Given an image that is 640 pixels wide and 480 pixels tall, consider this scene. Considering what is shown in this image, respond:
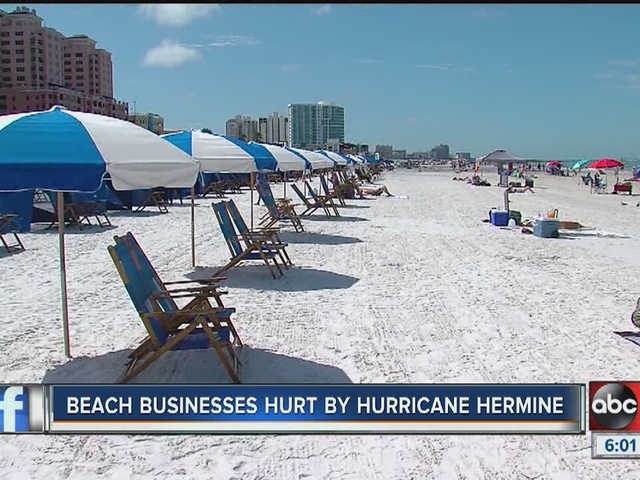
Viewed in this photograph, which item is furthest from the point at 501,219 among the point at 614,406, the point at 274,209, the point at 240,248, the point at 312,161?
the point at 614,406

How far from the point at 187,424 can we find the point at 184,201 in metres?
17.0

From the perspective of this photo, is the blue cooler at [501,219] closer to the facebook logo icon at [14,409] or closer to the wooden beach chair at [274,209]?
the wooden beach chair at [274,209]

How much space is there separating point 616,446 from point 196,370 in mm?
2688

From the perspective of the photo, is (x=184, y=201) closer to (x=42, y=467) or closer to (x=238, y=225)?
(x=238, y=225)

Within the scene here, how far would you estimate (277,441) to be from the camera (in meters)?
3.49

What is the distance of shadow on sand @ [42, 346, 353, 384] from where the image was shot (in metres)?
4.33

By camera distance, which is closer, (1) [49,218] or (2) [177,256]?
(2) [177,256]

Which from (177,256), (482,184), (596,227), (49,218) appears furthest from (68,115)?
(482,184)

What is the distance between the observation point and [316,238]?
37.7ft

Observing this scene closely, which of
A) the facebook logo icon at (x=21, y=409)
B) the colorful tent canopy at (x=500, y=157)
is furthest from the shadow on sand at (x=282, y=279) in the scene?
the colorful tent canopy at (x=500, y=157)

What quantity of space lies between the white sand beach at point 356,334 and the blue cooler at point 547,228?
0.88ft


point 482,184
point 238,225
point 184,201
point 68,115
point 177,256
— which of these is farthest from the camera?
point 482,184

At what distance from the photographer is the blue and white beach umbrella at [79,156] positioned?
3809mm

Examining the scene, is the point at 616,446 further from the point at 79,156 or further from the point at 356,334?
the point at 79,156
